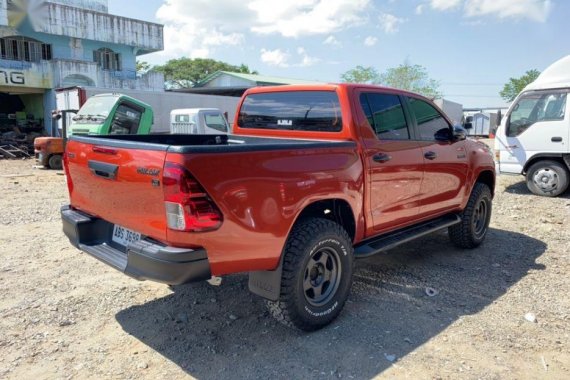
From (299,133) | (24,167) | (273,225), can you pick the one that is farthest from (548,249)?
(24,167)

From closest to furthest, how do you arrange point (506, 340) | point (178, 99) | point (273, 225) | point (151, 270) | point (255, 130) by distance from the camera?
1. point (151, 270)
2. point (273, 225)
3. point (506, 340)
4. point (255, 130)
5. point (178, 99)

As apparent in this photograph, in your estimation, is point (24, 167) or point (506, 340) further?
point (24, 167)

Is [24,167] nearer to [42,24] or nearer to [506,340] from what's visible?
[42,24]

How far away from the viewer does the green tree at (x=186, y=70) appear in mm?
47500

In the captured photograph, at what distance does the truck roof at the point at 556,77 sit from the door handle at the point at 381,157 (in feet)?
22.6

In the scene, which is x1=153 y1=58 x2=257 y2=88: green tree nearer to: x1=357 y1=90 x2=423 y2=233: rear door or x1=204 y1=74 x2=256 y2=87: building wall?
x1=204 y1=74 x2=256 y2=87: building wall

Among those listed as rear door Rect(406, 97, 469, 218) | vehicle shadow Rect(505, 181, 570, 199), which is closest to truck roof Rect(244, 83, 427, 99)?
rear door Rect(406, 97, 469, 218)

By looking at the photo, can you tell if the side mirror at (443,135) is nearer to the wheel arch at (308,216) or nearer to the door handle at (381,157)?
the door handle at (381,157)

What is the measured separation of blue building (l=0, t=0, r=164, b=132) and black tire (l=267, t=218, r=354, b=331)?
23.5 m

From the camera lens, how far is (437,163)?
4.68m

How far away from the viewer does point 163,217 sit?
2.72 m

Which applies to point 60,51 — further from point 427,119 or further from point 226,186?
point 226,186

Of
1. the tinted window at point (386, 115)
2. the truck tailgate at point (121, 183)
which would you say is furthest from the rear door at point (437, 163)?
the truck tailgate at point (121, 183)

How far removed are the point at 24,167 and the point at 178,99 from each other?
21.0ft
